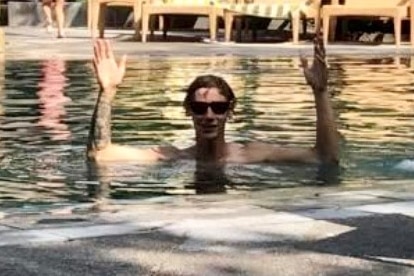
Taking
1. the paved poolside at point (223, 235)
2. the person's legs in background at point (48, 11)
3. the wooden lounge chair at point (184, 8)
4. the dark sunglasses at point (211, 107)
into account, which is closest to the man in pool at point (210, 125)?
the dark sunglasses at point (211, 107)

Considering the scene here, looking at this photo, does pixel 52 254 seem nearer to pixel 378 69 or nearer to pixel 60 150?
pixel 60 150

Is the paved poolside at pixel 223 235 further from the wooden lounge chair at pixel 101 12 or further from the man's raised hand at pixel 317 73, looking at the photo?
the wooden lounge chair at pixel 101 12

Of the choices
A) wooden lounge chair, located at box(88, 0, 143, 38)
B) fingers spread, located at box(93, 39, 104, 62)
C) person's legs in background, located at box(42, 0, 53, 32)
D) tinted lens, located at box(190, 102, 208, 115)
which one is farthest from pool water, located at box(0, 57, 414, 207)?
person's legs in background, located at box(42, 0, 53, 32)

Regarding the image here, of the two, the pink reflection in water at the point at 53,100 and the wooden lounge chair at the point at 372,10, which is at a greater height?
the wooden lounge chair at the point at 372,10

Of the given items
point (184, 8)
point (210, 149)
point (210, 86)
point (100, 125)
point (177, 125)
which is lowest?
point (177, 125)

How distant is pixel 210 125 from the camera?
27.1 ft

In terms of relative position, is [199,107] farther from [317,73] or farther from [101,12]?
[101,12]

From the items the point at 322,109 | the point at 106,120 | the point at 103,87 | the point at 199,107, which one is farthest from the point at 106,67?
the point at 322,109

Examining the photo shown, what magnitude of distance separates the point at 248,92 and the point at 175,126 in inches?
113

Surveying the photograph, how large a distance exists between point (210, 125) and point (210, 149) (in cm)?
40

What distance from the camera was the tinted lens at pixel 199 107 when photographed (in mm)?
8102

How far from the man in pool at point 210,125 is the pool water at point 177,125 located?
9 centimetres

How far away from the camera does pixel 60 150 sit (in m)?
9.79

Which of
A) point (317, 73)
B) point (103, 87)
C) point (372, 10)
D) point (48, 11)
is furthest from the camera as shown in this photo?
point (48, 11)
